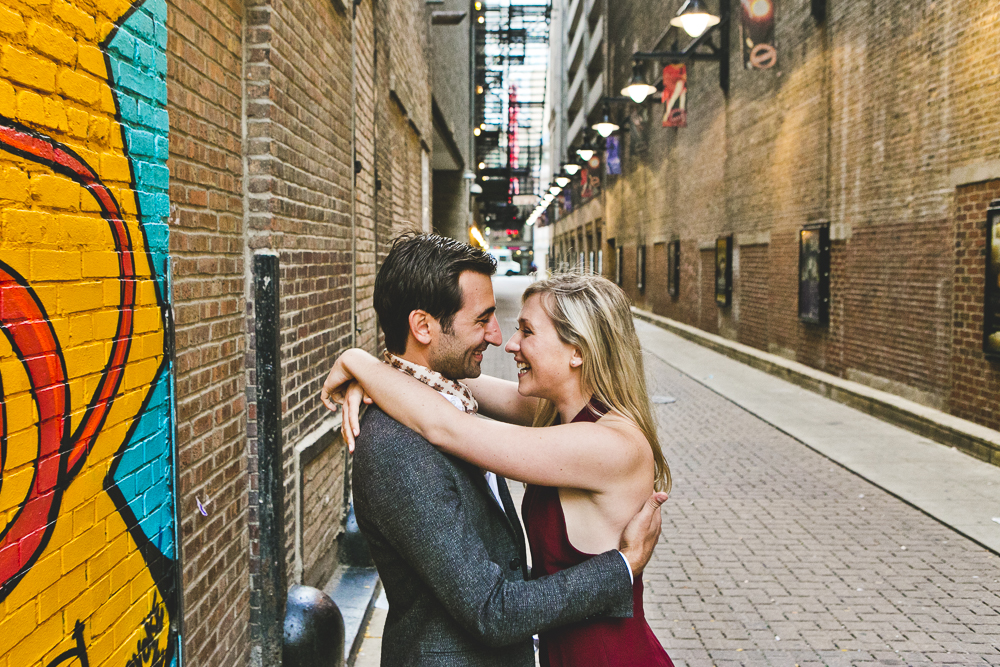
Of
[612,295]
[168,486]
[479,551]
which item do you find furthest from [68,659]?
[612,295]

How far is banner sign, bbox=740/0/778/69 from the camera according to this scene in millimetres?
13359

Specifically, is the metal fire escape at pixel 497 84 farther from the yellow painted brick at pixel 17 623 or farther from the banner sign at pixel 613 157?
the yellow painted brick at pixel 17 623

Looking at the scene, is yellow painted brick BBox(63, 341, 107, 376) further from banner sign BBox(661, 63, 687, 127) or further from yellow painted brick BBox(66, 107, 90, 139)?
banner sign BBox(661, 63, 687, 127)

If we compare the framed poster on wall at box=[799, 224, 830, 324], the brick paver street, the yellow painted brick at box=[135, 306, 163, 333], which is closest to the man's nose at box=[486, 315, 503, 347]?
the yellow painted brick at box=[135, 306, 163, 333]

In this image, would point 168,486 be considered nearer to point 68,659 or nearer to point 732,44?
point 68,659

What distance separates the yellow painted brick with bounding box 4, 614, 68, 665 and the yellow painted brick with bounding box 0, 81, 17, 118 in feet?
3.53

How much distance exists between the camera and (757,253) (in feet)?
55.8

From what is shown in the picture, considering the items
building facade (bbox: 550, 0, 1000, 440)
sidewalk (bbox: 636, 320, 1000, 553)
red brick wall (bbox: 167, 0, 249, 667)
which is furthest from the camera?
building facade (bbox: 550, 0, 1000, 440)

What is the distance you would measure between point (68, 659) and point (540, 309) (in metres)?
1.46

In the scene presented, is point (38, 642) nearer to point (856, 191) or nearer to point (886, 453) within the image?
point (886, 453)

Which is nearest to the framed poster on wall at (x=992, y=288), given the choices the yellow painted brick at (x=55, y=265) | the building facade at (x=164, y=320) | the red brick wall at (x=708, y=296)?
the building facade at (x=164, y=320)

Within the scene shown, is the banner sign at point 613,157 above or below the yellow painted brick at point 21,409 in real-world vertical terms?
above

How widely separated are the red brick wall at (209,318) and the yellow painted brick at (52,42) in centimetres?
82

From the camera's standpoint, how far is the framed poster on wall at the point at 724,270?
742 inches
